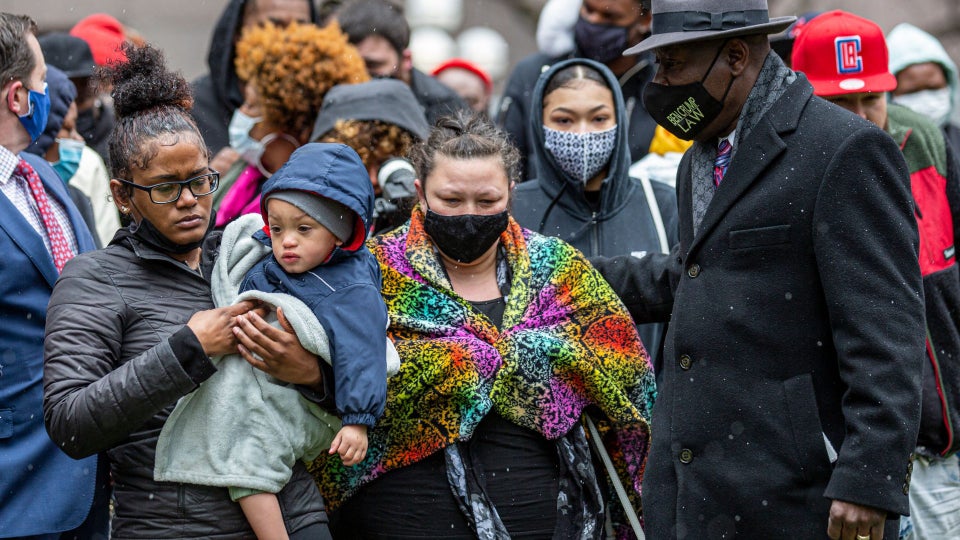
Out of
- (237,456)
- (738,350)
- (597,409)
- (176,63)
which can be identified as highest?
(738,350)

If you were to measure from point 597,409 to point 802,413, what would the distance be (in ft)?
3.67

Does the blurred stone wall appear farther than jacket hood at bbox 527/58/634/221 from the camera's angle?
Yes

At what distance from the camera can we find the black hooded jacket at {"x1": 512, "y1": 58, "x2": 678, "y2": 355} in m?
5.32

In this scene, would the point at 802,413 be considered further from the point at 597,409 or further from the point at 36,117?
the point at 36,117

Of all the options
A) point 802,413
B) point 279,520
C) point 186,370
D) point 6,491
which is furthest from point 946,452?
point 6,491

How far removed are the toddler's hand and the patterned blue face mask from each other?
206 centimetres

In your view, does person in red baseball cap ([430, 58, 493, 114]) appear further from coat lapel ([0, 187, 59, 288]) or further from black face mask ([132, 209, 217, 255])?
black face mask ([132, 209, 217, 255])

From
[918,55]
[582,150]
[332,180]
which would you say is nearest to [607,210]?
Result: [582,150]

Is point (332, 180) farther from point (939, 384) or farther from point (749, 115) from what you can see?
point (939, 384)

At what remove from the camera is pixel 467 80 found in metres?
10.5

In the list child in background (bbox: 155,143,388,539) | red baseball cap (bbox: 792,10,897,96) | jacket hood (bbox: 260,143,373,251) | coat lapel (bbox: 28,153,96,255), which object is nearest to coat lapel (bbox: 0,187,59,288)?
coat lapel (bbox: 28,153,96,255)

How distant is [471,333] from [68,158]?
2813mm

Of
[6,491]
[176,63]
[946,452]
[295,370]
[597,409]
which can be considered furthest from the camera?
[176,63]

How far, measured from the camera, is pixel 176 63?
16719 mm
